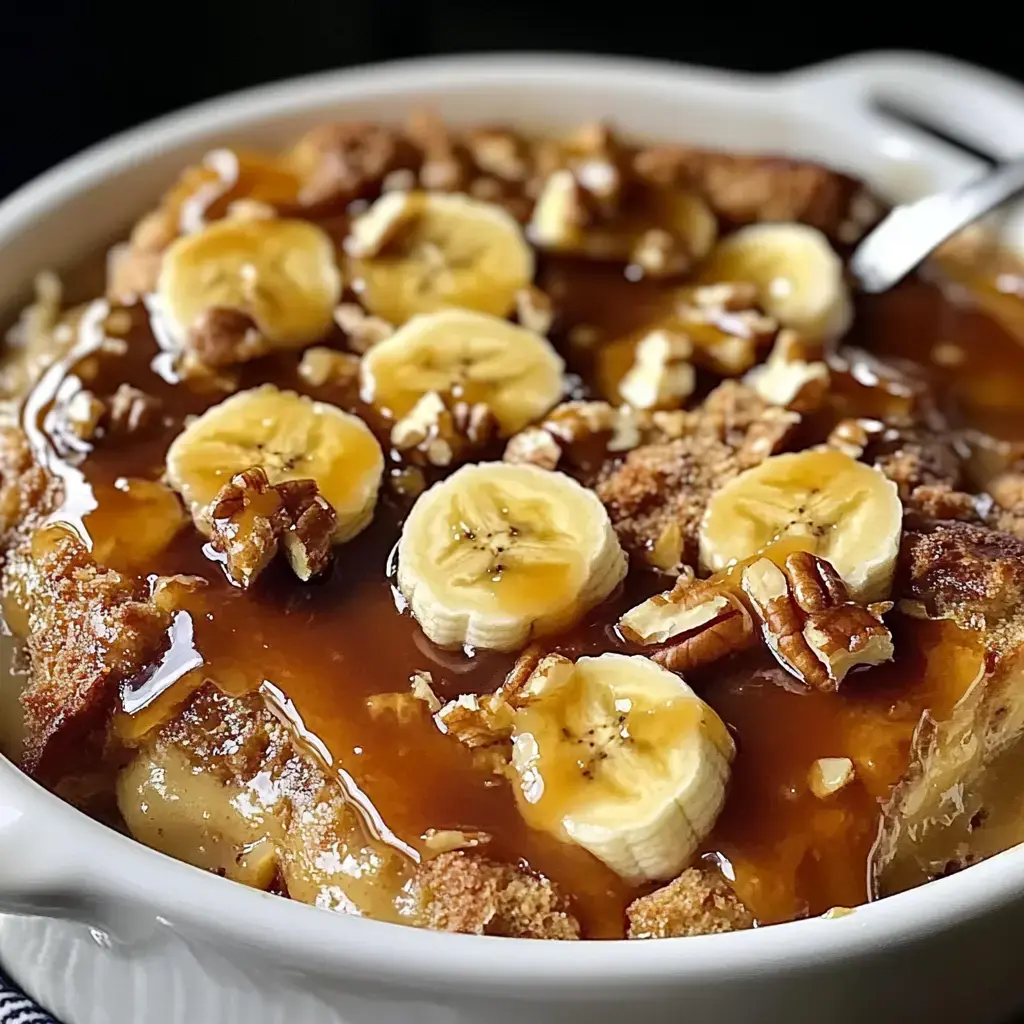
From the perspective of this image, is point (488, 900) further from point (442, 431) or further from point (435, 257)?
point (435, 257)

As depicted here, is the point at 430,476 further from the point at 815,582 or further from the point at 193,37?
the point at 193,37

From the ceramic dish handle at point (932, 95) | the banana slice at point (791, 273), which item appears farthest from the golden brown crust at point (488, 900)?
the ceramic dish handle at point (932, 95)

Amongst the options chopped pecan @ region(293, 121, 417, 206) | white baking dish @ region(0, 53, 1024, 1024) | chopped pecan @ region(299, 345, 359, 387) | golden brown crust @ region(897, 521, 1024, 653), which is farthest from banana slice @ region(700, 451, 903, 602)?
chopped pecan @ region(293, 121, 417, 206)

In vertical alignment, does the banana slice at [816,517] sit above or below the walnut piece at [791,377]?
above

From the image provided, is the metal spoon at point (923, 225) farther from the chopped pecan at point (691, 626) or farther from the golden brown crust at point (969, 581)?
the chopped pecan at point (691, 626)

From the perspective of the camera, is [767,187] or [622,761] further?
[767,187]

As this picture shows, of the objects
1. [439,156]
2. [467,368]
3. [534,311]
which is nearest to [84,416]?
[467,368]
